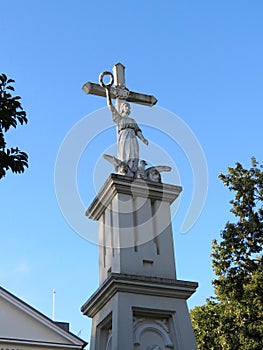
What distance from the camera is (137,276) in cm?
1152

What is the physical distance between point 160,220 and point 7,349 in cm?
546

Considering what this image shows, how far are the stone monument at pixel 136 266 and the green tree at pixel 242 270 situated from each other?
675cm

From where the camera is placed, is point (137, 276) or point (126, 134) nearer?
point (137, 276)

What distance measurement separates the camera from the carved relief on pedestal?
1122 cm

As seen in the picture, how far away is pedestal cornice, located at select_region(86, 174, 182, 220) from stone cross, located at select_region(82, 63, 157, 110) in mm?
2799

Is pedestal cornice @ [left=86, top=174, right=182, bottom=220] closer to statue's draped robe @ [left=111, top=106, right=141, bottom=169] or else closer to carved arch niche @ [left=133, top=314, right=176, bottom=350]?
statue's draped robe @ [left=111, top=106, right=141, bottom=169]

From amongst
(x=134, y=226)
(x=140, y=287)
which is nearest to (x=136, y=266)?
(x=140, y=287)

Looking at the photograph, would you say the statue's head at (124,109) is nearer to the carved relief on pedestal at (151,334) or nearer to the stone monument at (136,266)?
A: the stone monument at (136,266)

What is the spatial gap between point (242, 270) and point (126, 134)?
24.9ft

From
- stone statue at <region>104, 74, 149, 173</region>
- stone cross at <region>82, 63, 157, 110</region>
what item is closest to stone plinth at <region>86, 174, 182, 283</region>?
stone statue at <region>104, 74, 149, 173</region>

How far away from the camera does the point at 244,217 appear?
19859 millimetres

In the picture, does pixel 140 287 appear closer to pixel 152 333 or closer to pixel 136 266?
pixel 136 266

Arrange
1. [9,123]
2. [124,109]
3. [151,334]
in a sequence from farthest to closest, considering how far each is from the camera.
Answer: [124,109] → [151,334] → [9,123]

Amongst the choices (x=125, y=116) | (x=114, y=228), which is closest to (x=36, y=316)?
(x=114, y=228)
